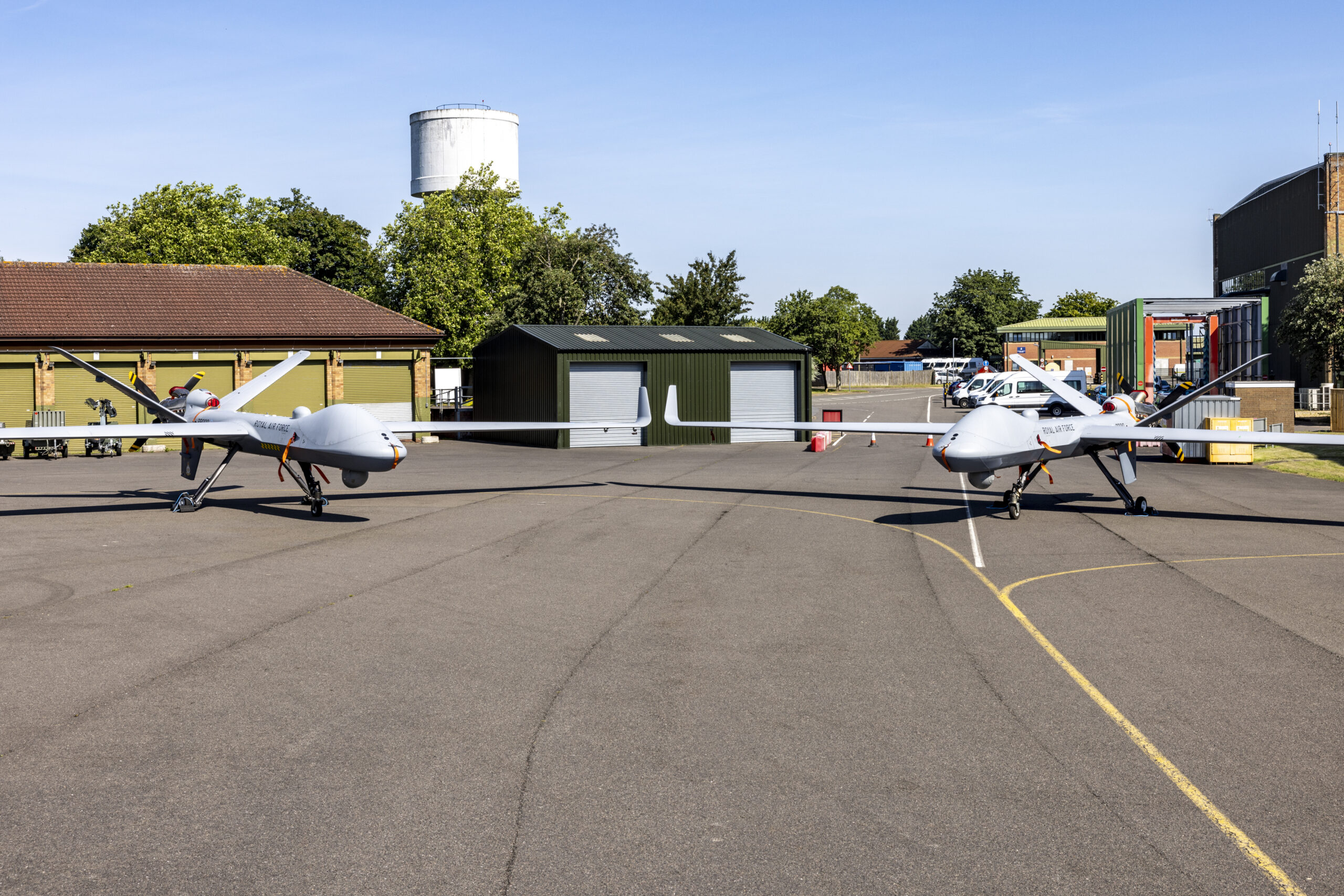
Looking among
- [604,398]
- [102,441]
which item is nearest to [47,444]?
[102,441]

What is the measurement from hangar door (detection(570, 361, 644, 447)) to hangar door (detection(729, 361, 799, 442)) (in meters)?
4.46

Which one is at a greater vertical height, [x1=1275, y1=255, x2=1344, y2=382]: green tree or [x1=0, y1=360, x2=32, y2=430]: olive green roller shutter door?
[x1=1275, y1=255, x2=1344, y2=382]: green tree

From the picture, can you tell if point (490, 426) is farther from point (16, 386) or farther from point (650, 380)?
point (16, 386)

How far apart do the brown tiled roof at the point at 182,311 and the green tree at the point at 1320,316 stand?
43.4 m

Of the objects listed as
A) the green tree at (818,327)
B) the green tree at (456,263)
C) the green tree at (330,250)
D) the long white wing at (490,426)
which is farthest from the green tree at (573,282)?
the long white wing at (490,426)

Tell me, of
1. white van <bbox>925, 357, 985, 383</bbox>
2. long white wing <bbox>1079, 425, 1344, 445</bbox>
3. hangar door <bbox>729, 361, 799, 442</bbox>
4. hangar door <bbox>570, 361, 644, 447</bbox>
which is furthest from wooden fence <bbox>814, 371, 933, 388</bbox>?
long white wing <bbox>1079, 425, 1344, 445</bbox>

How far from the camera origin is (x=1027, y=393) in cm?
6056

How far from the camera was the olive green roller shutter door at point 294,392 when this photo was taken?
45.9 metres

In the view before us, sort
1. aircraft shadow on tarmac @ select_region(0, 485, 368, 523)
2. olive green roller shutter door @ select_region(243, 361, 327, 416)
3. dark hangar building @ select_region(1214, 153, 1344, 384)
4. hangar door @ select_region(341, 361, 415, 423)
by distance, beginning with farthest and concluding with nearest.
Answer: dark hangar building @ select_region(1214, 153, 1344, 384) < hangar door @ select_region(341, 361, 415, 423) < olive green roller shutter door @ select_region(243, 361, 327, 416) < aircraft shadow on tarmac @ select_region(0, 485, 368, 523)

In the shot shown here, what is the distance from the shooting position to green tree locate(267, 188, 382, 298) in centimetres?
9381

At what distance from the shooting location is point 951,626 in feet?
38.5

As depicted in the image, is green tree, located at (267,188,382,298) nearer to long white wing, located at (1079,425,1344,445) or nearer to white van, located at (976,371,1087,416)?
white van, located at (976,371,1087,416)

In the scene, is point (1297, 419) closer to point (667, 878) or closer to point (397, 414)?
point (397, 414)

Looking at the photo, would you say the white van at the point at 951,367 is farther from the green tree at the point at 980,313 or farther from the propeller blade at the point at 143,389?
the propeller blade at the point at 143,389
